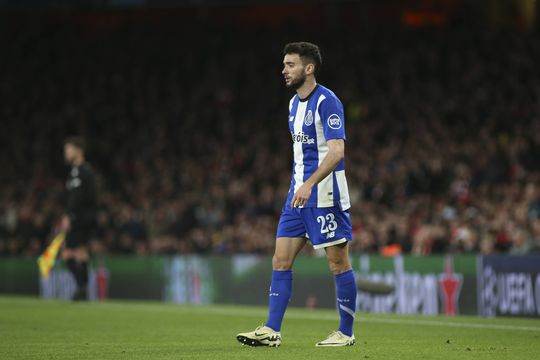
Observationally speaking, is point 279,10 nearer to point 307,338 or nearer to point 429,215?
point 429,215

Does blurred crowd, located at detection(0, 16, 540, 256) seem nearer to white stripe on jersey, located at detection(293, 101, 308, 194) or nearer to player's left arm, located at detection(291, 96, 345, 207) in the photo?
white stripe on jersey, located at detection(293, 101, 308, 194)

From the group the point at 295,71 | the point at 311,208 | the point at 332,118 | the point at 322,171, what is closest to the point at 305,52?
the point at 295,71

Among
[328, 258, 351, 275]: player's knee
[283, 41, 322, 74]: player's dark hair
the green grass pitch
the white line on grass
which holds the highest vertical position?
[283, 41, 322, 74]: player's dark hair

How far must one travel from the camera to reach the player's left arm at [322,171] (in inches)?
328

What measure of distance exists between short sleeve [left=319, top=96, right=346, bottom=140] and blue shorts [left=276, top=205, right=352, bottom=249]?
1.93 feet

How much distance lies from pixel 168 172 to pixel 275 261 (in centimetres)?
1796

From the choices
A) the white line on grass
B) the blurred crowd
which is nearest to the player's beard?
the white line on grass

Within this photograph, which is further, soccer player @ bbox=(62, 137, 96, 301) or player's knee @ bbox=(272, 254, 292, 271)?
soccer player @ bbox=(62, 137, 96, 301)

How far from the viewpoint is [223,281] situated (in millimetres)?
19359

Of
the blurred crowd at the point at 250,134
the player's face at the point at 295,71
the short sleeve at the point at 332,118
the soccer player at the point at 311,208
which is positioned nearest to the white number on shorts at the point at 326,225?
the soccer player at the point at 311,208

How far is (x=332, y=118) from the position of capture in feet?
28.3

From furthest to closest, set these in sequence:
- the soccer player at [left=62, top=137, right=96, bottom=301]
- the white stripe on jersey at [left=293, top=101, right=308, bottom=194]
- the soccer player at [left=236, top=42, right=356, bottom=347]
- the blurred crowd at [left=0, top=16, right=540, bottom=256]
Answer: the blurred crowd at [left=0, top=16, right=540, bottom=256] < the soccer player at [left=62, top=137, right=96, bottom=301] < the white stripe on jersey at [left=293, top=101, right=308, bottom=194] < the soccer player at [left=236, top=42, right=356, bottom=347]

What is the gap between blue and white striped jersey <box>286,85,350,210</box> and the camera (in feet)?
28.4

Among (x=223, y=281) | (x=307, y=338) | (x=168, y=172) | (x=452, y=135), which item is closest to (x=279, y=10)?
(x=168, y=172)
